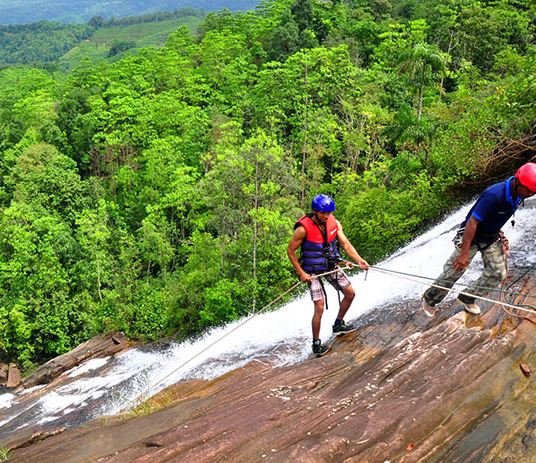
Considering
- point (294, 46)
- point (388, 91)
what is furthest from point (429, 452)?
point (294, 46)

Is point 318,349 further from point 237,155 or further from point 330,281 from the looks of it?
point 237,155

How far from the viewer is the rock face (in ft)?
18.3

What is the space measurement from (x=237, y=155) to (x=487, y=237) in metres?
15.9

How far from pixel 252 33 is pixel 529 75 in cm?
4558

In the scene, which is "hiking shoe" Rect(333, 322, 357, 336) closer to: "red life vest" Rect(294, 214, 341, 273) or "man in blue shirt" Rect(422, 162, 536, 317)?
"man in blue shirt" Rect(422, 162, 536, 317)

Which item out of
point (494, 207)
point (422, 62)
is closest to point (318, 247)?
point (494, 207)

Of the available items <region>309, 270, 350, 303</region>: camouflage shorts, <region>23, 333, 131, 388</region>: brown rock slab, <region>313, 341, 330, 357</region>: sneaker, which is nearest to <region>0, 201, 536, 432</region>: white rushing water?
<region>313, 341, 330, 357</region>: sneaker

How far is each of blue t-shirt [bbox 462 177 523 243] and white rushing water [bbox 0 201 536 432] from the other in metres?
2.46

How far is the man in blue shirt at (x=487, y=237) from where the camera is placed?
6547 millimetres

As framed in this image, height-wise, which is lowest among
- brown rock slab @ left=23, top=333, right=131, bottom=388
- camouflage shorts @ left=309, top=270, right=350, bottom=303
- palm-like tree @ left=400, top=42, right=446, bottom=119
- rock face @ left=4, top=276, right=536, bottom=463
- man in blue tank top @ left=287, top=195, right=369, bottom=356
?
brown rock slab @ left=23, top=333, right=131, bottom=388

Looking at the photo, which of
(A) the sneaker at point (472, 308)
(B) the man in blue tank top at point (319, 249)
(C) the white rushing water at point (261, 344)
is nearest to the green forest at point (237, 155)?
(C) the white rushing water at point (261, 344)

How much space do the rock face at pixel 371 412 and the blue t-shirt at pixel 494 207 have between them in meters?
1.08

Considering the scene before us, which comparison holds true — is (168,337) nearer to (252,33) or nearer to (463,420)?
(463,420)

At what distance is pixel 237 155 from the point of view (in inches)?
876
